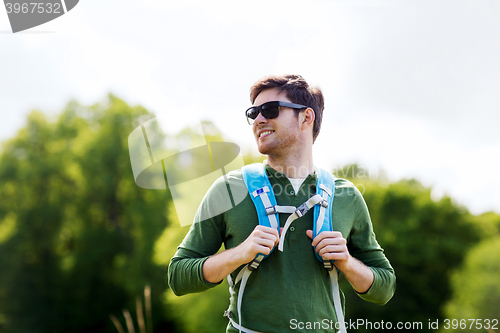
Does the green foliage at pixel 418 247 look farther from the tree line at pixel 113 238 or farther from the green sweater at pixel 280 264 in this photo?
the green sweater at pixel 280 264

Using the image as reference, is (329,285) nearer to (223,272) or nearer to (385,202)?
(223,272)

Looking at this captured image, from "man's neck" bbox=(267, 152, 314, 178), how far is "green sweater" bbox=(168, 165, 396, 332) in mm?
71

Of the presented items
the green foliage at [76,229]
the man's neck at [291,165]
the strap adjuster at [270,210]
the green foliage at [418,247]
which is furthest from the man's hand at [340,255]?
the green foliage at [76,229]

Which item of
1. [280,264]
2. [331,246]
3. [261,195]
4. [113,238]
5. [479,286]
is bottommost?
[113,238]

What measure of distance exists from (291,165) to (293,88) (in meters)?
0.50

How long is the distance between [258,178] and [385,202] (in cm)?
1573

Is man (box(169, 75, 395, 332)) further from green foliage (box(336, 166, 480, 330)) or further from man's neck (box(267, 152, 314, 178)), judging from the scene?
green foliage (box(336, 166, 480, 330))

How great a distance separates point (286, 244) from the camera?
1946 mm

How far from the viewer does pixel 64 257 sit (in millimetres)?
20312

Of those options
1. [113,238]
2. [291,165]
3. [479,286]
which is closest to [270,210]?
[291,165]

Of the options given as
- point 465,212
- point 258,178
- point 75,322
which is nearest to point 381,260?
point 258,178

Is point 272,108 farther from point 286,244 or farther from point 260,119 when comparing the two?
point 286,244

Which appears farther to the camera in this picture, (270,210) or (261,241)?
(270,210)

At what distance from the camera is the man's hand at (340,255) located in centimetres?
180
